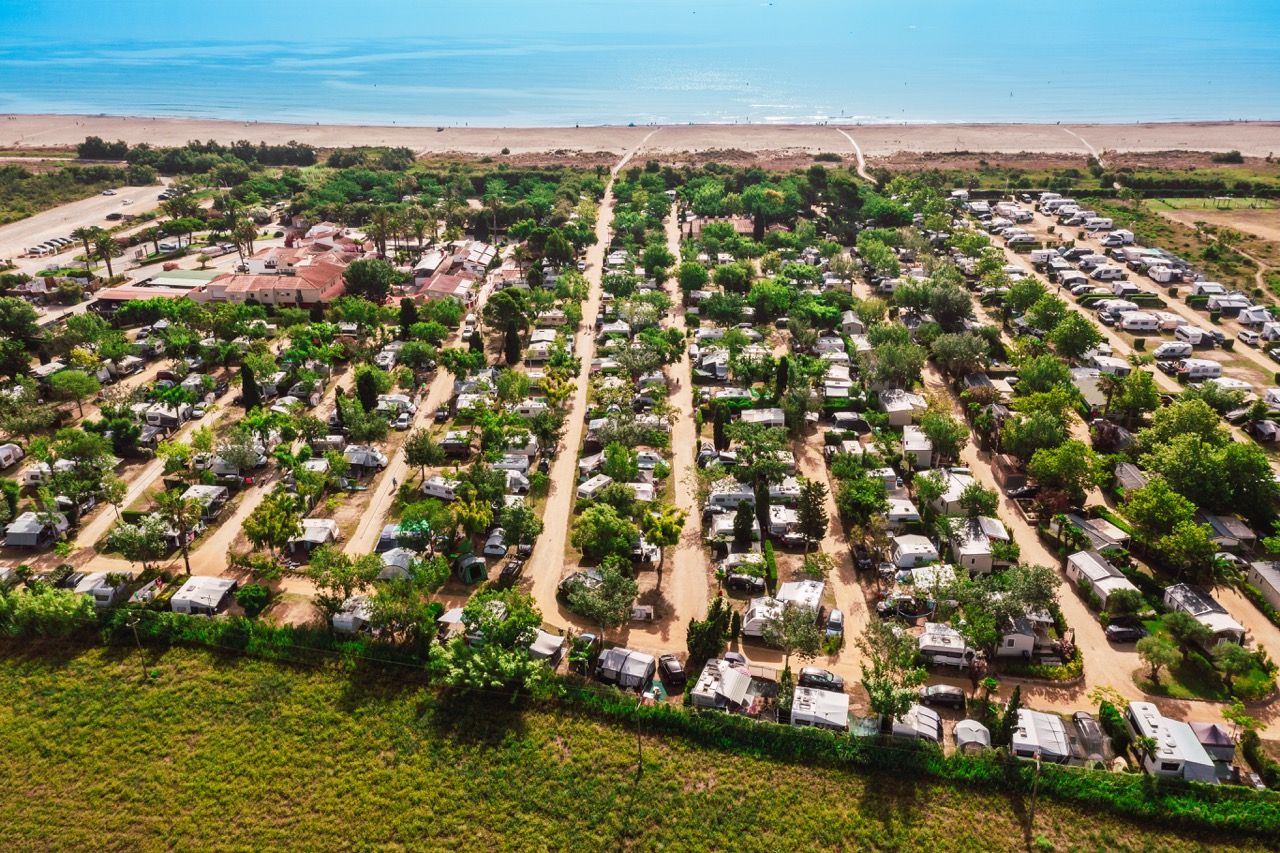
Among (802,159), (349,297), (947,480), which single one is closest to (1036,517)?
(947,480)

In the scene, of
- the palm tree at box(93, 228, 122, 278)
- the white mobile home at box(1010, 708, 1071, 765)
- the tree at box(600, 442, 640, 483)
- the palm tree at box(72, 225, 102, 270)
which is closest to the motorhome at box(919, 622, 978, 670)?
the white mobile home at box(1010, 708, 1071, 765)

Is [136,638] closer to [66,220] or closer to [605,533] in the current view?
[605,533]

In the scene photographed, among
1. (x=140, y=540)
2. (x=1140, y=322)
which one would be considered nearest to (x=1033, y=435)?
(x=1140, y=322)

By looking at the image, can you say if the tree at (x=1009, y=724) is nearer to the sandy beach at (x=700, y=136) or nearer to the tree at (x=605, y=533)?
the tree at (x=605, y=533)

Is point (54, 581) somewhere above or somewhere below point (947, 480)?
below

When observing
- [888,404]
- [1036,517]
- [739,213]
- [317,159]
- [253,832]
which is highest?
[317,159]

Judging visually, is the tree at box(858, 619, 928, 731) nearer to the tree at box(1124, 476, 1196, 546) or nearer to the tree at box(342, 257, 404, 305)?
the tree at box(1124, 476, 1196, 546)

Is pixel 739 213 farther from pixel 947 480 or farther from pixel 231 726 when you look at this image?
pixel 231 726
